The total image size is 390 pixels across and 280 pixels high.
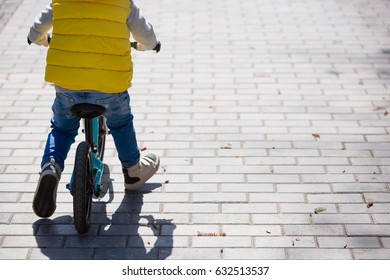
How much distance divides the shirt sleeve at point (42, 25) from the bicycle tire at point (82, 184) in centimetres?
81

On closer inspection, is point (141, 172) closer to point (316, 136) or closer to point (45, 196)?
point (45, 196)

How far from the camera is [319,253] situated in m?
4.11

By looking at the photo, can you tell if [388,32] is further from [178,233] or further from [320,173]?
[178,233]

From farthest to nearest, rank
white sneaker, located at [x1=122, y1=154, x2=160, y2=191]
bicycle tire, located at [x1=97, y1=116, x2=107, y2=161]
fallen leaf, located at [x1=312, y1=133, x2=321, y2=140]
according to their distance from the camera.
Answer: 1. fallen leaf, located at [x1=312, y1=133, x2=321, y2=140]
2. bicycle tire, located at [x1=97, y1=116, x2=107, y2=161]
3. white sneaker, located at [x1=122, y1=154, x2=160, y2=191]

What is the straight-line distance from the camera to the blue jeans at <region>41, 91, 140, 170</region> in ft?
13.2

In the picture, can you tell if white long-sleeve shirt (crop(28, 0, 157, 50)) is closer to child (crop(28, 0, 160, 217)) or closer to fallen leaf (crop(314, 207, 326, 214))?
child (crop(28, 0, 160, 217))

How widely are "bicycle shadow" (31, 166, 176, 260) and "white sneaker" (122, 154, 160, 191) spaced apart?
14 cm

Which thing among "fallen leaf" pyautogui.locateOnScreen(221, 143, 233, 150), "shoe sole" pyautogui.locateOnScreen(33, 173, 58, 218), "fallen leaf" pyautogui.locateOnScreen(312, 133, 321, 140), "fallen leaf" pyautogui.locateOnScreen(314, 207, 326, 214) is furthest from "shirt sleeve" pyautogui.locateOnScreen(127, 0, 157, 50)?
"fallen leaf" pyautogui.locateOnScreen(312, 133, 321, 140)

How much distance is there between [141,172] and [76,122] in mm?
729

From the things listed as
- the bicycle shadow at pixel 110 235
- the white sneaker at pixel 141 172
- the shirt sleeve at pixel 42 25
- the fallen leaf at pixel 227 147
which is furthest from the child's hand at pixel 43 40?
the fallen leaf at pixel 227 147

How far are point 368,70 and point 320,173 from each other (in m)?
2.41

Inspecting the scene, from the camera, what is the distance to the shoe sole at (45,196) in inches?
160

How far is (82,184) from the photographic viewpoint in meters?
3.98

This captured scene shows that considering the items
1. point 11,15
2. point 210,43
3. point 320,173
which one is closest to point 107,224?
point 320,173
